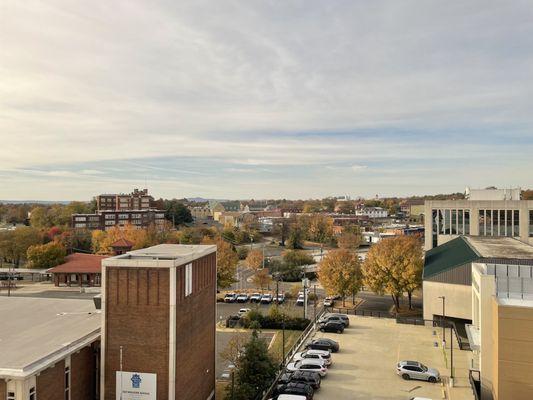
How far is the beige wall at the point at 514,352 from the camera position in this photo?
72.5 feet

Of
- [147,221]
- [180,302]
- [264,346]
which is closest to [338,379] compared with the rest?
[264,346]

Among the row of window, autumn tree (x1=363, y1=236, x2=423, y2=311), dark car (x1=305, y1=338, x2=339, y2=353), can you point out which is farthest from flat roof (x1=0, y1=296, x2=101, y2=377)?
the row of window

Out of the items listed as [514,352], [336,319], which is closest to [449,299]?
[336,319]

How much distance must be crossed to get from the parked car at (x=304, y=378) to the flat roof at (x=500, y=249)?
65.2 feet

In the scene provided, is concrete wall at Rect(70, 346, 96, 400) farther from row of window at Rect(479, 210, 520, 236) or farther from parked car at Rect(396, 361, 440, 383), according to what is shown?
row of window at Rect(479, 210, 520, 236)

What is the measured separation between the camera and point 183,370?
22.9 metres

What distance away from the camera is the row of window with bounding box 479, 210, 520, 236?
5856cm

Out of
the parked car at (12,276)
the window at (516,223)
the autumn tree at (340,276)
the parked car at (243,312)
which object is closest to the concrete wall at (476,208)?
the window at (516,223)

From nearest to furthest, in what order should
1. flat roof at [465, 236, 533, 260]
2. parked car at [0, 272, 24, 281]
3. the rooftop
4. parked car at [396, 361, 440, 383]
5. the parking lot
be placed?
the parking lot < parked car at [396, 361, 440, 383] < flat roof at [465, 236, 533, 260] < the rooftop < parked car at [0, 272, 24, 281]

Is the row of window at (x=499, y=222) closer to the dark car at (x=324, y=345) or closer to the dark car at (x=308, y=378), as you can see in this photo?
the dark car at (x=324, y=345)

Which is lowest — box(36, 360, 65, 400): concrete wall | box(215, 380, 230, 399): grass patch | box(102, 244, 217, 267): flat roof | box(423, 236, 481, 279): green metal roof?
box(215, 380, 230, 399): grass patch

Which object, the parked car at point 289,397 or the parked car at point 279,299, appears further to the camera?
the parked car at point 279,299

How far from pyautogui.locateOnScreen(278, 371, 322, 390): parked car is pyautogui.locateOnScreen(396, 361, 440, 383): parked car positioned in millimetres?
5694

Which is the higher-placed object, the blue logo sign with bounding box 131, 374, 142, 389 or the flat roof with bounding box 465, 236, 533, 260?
the flat roof with bounding box 465, 236, 533, 260
